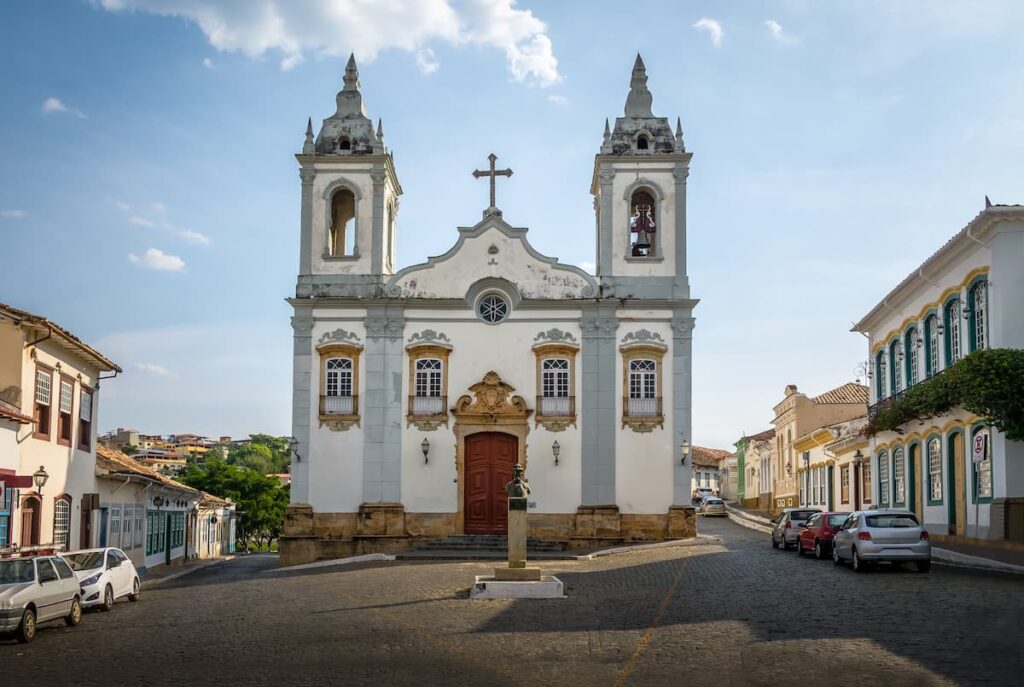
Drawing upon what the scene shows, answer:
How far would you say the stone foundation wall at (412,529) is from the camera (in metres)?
32.3

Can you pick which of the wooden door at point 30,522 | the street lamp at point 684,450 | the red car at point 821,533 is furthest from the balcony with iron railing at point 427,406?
the wooden door at point 30,522

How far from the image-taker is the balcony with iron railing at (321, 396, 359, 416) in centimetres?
3306

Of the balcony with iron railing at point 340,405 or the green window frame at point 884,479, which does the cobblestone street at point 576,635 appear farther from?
the green window frame at point 884,479

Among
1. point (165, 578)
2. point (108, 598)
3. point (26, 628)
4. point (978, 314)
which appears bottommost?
point (165, 578)

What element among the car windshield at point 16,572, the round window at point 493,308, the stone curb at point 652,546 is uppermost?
the round window at point 493,308

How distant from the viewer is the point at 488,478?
A: 33188mm

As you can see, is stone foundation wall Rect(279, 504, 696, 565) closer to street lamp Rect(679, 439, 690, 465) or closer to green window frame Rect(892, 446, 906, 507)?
street lamp Rect(679, 439, 690, 465)

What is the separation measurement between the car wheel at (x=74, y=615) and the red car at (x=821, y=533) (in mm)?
16431

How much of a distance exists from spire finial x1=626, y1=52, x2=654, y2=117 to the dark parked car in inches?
486

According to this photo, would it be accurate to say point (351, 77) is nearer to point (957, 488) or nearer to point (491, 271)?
point (491, 271)

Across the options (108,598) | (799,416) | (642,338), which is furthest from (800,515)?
(799,416)

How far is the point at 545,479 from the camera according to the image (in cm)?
3300

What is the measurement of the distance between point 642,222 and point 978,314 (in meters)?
9.77

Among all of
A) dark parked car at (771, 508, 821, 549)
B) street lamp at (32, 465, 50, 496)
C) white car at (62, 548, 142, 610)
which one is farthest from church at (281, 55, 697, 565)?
white car at (62, 548, 142, 610)
